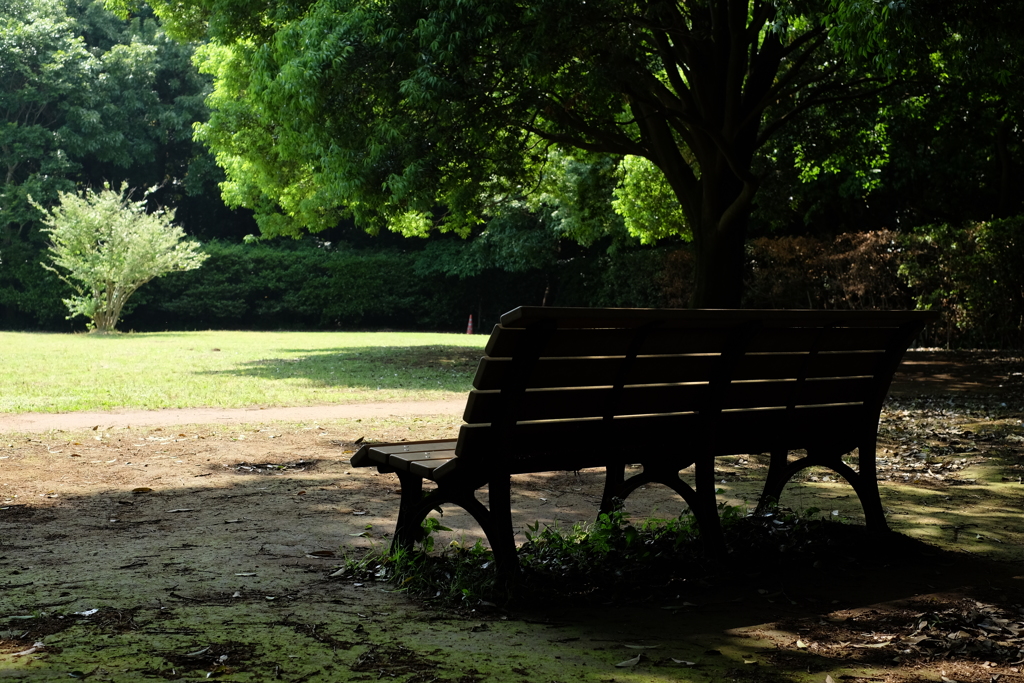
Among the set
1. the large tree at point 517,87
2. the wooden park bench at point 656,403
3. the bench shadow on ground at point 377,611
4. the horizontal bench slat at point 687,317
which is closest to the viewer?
the bench shadow on ground at point 377,611

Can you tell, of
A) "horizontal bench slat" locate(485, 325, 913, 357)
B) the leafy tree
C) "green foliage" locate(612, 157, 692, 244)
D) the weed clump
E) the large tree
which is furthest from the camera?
the leafy tree

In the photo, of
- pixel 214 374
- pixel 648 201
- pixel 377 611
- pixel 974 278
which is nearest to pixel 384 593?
pixel 377 611

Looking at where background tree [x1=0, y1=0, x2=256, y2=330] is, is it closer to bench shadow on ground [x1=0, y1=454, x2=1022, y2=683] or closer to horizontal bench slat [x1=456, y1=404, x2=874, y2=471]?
bench shadow on ground [x1=0, y1=454, x2=1022, y2=683]

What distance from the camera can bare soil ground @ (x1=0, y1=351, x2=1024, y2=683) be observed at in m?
2.71

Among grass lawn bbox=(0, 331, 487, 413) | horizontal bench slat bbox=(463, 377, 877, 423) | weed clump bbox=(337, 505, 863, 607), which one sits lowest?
weed clump bbox=(337, 505, 863, 607)

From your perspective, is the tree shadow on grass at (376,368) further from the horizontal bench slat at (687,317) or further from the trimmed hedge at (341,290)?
the horizontal bench slat at (687,317)

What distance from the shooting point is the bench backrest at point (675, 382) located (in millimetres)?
3297

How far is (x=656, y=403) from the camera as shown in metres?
3.79

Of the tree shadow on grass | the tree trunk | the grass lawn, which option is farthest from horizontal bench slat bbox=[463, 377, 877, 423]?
the tree trunk

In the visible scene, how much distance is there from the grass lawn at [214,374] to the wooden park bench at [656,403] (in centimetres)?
675

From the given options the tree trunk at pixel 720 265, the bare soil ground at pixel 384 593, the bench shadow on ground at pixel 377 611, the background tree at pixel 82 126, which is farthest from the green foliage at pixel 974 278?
the background tree at pixel 82 126

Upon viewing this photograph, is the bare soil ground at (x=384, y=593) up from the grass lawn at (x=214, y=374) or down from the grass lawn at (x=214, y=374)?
down

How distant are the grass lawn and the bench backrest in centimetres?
679

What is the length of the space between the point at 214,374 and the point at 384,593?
1071 centimetres
